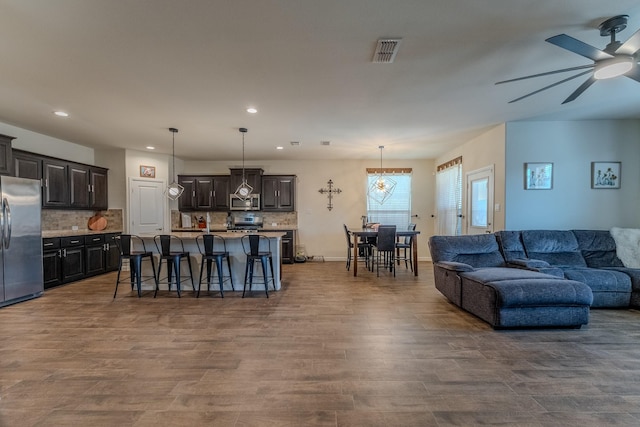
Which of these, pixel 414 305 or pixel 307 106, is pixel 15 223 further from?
pixel 414 305

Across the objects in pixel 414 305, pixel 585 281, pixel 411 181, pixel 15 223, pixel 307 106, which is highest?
pixel 307 106

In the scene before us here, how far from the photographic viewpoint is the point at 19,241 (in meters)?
3.99

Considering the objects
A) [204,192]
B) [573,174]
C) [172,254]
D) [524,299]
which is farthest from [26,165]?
[573,174]

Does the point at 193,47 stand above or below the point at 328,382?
above

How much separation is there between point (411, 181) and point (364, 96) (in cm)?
452

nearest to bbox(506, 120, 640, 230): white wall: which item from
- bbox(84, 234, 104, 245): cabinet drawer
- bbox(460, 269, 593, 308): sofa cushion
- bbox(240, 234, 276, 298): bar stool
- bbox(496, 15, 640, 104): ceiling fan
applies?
bbox(460, 269, 593, 308): sofa cushion

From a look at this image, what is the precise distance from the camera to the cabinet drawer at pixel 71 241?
194 inches

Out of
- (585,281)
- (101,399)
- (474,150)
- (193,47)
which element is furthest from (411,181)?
(101,399)

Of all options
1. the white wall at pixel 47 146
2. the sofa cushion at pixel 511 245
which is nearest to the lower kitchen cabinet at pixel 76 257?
the white wall at pixel 47 146

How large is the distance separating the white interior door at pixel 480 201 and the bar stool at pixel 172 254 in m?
5.17

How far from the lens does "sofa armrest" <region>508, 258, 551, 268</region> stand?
147 inches

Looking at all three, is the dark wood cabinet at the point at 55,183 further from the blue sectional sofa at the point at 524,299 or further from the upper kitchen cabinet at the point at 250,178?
the blue sectional sofa at the point at 524,299

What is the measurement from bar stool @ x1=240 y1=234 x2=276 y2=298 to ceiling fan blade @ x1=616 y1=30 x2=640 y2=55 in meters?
4.09

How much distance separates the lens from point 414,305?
381 centimetres
